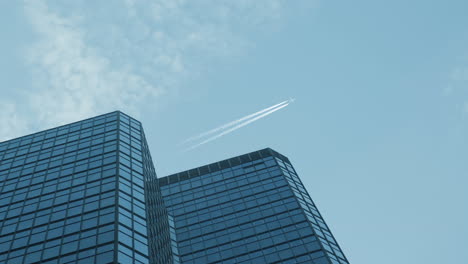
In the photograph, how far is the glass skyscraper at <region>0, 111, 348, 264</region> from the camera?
44.9 meters

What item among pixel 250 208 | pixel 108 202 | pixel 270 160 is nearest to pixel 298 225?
pixel 250 208

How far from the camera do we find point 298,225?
7050 centimetres

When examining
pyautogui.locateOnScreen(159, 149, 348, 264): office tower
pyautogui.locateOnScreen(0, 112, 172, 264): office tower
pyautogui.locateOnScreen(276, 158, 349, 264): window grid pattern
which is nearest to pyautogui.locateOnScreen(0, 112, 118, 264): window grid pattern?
pyautogui.locateOnScreen(0, 112, 172, 264): office tower

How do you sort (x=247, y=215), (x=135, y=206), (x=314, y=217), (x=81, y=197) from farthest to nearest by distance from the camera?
1. (x=247, y=215)
2. (x=314, y=217)
3. (x=81, y=197)
4. (x=135, y=206)

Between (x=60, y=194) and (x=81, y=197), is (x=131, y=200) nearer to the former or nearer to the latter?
(x=81, y=197)

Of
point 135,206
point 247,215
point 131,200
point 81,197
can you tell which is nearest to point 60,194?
point 81,197

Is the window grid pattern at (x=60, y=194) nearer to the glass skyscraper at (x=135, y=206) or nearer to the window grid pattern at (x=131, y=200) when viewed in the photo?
the glass skyscraper at (x=135, y=206)

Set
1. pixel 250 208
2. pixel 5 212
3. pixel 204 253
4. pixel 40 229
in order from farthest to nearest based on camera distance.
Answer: pixel 250 208 → pixel 204 253 → pixel 5 212 → pixel 40 229

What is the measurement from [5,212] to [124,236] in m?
15.2

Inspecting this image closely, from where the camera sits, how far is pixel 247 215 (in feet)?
247

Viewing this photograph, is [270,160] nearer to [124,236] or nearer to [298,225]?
[298,225]

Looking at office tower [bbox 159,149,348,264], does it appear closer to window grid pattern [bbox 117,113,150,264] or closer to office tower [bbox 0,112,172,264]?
office tower [bbox 0,112,172,264]

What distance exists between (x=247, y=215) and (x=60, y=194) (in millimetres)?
30201

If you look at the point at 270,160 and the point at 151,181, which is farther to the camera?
the point at 270,160
